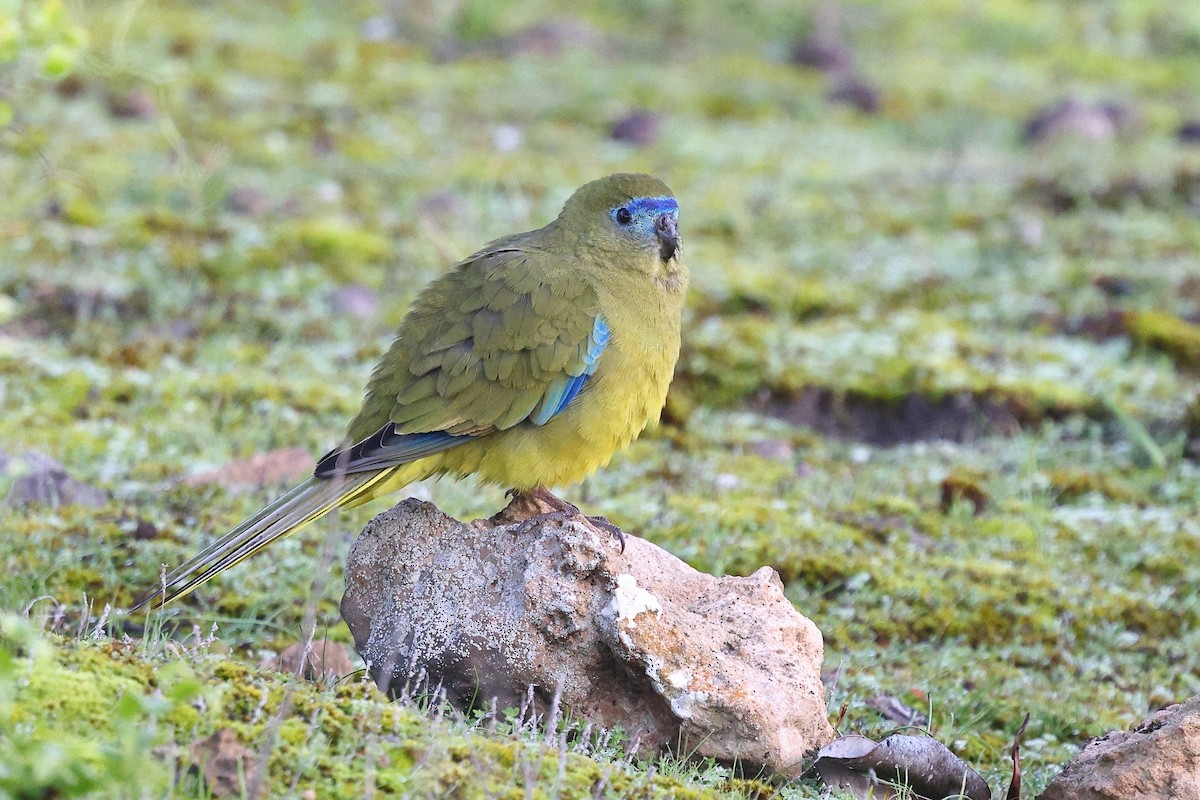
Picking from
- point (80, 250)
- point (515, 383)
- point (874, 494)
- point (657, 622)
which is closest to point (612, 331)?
point (515, 383)

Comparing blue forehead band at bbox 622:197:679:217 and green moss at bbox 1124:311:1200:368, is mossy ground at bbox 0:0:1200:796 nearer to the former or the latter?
green moss at bbox 1124:311:1200:368

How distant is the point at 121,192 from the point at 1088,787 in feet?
23.8

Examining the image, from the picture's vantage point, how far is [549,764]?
10.8 ft

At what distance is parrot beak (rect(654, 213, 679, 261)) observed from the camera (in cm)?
505

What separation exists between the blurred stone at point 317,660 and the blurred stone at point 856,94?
879 centimetres

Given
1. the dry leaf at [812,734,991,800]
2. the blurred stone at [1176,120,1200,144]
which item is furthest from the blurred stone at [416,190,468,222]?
the dry leaf at [812,734,991,800]

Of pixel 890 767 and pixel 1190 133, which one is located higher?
pixel 1190 133

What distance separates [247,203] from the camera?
Result: 29.8 feet

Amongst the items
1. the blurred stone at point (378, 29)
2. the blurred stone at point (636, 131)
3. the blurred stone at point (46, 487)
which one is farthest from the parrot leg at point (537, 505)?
the blurred stone at point (378, 29)

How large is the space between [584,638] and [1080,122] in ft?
29.4

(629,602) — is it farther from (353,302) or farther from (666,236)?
(353,302)

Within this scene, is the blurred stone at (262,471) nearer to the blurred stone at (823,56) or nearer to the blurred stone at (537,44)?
the blurred stone at (537,44)

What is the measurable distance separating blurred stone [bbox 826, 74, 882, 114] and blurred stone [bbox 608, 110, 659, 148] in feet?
6.77

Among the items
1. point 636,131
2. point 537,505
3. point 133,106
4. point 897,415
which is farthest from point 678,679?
point 133,106
